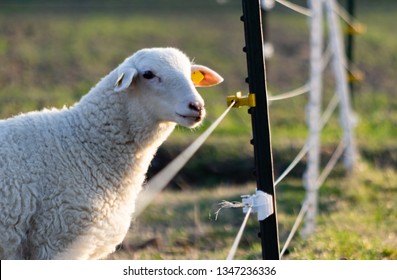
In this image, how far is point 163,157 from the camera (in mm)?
10609

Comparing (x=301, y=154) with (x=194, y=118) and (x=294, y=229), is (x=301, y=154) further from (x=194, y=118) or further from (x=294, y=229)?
(x=194, y=118)

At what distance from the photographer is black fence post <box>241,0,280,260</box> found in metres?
5.00

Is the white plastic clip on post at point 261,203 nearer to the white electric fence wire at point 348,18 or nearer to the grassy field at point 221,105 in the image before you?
the grassy field at point 221,105

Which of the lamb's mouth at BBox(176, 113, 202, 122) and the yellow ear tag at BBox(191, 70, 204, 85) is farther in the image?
the yellow ear tag at BBox(191, 70, 204, 85)

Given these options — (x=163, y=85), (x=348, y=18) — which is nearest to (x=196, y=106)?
(x=163, y=85)

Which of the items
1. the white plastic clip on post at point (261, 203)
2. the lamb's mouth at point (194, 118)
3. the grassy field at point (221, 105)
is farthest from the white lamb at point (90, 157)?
the grassy field at point (221, 105)

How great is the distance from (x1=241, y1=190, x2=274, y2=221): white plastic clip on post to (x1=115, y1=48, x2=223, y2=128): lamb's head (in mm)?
615

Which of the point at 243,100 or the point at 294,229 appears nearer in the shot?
the point at 243,100

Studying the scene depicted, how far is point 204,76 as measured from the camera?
6039 mm

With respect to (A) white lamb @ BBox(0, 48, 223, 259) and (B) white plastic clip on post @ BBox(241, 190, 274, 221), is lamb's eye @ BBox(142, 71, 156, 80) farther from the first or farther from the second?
(B) white plastic clip on post @ BBox(241, 190, 274, 221)

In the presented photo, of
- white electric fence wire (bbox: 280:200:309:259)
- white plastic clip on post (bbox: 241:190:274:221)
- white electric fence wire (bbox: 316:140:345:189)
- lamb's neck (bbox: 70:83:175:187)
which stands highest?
lamb's neck (bbox: 70:83:175:187)

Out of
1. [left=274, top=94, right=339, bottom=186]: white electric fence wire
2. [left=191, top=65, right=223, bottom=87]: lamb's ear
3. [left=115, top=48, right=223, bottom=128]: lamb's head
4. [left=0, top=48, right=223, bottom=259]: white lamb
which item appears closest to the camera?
[left=0, top=48, right=223, bottom=259]: white lamb

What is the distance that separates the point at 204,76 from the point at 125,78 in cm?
67

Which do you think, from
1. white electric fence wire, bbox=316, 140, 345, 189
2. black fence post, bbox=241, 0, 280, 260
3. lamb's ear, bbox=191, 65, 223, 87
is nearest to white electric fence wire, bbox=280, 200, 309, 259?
black fence post, bbox=241, 0, 280, 260
